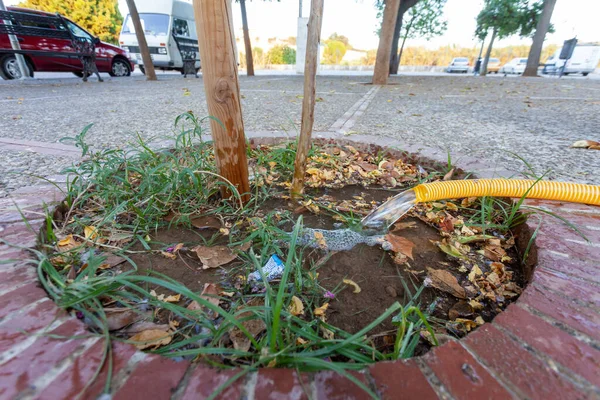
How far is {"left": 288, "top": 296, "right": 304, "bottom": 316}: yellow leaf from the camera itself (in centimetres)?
84

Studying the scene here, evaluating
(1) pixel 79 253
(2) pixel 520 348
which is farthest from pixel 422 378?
(1) pixel 79 253

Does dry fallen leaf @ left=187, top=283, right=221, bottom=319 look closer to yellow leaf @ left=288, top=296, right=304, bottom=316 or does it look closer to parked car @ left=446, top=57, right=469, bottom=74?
yellow leaf @ left=288, top=296, right=304, bottom=316

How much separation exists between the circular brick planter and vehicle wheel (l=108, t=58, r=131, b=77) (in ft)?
37.4

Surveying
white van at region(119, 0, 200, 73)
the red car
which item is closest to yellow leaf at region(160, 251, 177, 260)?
the red car

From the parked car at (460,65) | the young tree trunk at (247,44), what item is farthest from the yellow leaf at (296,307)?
the parked car at (460,65)

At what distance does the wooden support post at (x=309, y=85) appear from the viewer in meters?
1.04

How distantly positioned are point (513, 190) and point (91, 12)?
78.5 ft

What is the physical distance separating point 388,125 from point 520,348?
247cm

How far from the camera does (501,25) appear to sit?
51.3ft

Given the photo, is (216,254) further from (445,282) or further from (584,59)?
(584,59)

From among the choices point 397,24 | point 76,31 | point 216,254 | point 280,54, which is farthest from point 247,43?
point 280,54

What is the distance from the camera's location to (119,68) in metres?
9.96

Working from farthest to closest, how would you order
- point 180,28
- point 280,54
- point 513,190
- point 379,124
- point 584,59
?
point 280,54
point 584,59
point 180,28
point 379,124
point 513,190

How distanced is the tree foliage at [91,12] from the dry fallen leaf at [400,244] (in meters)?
22.8
